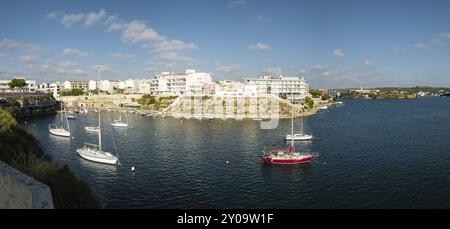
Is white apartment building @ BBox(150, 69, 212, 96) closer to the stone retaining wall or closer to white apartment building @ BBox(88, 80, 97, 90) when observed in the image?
white apartment building @ BBox(88, 80, 97, 90)

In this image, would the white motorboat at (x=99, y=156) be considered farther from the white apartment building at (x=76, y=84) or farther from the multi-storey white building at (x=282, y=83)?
the white apartment building at (x=76, y=84)

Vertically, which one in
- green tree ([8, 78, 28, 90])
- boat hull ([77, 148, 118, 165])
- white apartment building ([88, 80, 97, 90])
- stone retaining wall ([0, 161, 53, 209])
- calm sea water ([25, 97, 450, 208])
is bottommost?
calm sea water ([25, 97, 450, 208])

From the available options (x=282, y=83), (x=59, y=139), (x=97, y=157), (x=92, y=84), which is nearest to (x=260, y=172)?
(x=97, y=157)

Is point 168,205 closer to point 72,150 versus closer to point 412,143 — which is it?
point 72,150

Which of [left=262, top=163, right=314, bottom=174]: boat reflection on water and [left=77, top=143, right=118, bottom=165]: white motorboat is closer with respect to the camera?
[left=262, top=163, right=314, bottom=174]: boat reflection on water

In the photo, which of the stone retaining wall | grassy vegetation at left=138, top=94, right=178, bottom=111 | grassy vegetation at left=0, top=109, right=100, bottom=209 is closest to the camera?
the stone retaining wall

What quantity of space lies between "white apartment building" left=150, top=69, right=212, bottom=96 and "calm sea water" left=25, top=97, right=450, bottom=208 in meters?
64.1

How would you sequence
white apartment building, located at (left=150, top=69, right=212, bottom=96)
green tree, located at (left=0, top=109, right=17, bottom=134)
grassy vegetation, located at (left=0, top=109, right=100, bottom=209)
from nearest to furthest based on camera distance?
grassy vegetation, located at (left=0, top=109, right=100, bottom=209)
green tree, located at (left=0, top=109, right=17, bottom=134)
white apartment building, located at (left=150, top=69, right=212, bottom=96)

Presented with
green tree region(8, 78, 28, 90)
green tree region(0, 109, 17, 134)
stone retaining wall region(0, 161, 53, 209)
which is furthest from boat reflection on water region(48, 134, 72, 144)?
green tree region(8, 78, 28, 90)

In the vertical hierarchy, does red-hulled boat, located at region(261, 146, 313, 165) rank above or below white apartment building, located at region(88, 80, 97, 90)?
below

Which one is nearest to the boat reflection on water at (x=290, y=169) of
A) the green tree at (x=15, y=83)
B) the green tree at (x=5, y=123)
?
the green tree at (x=5, y=123)

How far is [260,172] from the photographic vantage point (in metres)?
35.3

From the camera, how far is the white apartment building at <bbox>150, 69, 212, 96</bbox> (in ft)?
405

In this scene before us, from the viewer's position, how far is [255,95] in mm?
102062
